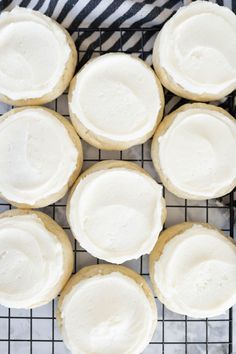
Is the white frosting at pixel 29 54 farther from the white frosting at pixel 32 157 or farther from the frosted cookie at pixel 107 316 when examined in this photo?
the frosted cookie at pixel 107 316

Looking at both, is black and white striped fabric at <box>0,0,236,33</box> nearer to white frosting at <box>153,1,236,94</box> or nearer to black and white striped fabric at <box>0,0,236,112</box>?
black and white striped fabric at <box>0,0,236,112</box>

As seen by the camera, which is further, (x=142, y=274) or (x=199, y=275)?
(x=142, y=274)

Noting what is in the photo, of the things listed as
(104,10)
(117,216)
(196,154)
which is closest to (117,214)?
(117,216)

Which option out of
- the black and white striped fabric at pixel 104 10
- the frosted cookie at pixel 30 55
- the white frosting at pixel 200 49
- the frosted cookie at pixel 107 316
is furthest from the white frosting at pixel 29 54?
the frosted cookie at pixel 107 316

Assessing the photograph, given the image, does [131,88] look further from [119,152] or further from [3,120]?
[3,120]

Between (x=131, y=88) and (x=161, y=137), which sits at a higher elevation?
(x=131, y=88)

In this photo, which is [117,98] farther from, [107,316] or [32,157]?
[107,316]

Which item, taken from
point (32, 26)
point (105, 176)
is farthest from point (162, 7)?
point (105, 176)
